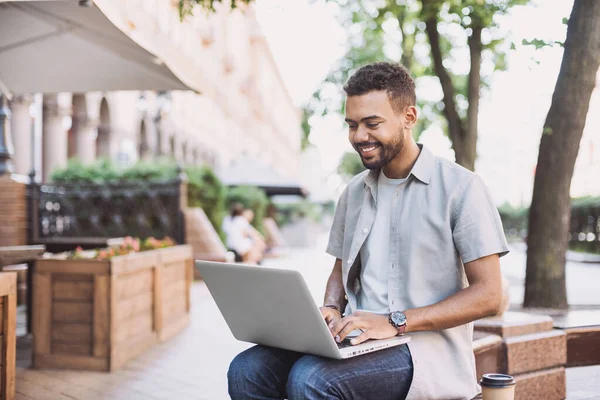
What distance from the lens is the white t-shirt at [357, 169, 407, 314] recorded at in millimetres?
2754

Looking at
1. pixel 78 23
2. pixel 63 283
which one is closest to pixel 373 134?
pixel 78 23

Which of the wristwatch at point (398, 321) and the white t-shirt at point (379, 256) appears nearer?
the wristwatch at point (398, 321)

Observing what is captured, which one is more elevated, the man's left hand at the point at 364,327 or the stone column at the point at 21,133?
the stone column at the point at 21,133

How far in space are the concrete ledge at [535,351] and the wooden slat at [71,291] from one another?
128 inches

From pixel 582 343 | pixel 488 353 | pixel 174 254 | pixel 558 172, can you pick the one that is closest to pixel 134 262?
pixel 174 254

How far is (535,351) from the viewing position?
14.0 ft

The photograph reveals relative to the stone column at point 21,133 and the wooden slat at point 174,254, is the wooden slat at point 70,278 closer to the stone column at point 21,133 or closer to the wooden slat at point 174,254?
the wooden slat at point 174,254

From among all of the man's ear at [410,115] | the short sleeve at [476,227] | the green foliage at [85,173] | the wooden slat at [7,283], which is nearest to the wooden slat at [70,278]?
the wooden slat at [7,283]

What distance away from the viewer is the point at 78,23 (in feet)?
17.2

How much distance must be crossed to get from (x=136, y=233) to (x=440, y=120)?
30.2 ft

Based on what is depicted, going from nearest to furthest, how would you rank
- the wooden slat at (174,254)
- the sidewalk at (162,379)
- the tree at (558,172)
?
the sidewalk at (162,379) → the tree at (558,172) → the wooden slat at (174,254)

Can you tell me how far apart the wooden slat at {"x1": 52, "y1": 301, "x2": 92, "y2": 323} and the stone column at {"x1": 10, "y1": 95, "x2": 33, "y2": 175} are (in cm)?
1073

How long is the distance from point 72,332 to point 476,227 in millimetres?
4026

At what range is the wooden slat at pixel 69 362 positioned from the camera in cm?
557
